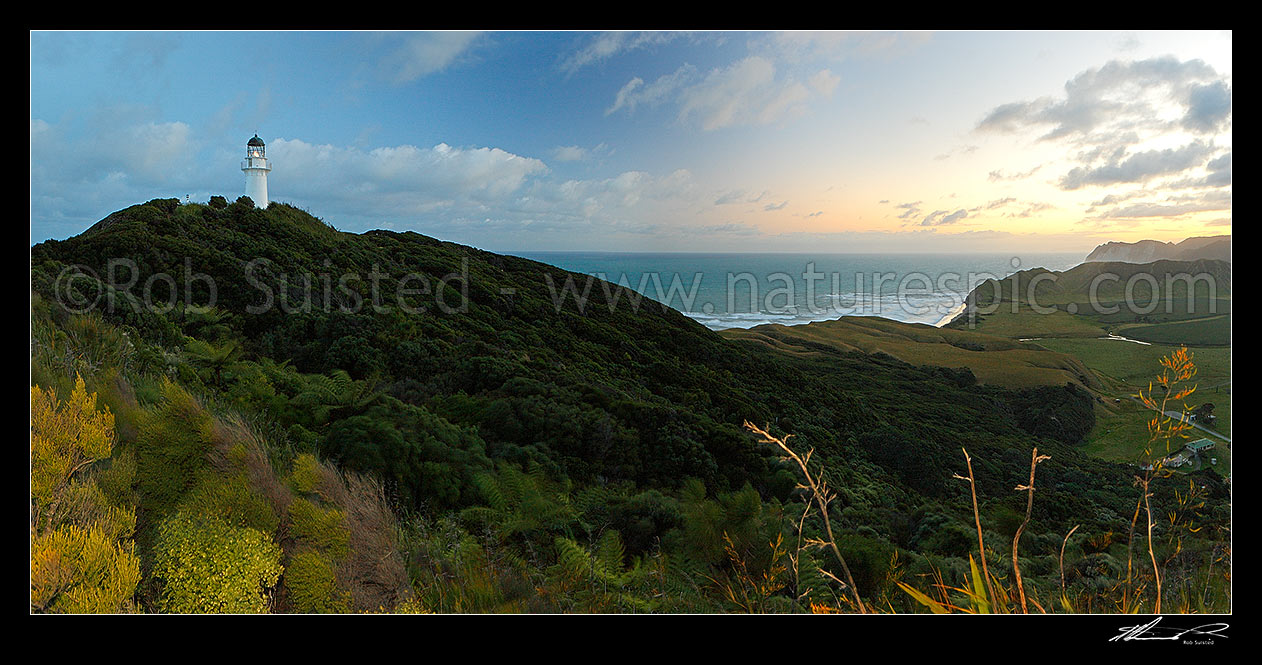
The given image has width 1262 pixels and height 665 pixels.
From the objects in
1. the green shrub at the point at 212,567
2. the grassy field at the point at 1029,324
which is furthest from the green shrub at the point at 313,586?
the grassy field at the point at 1029,324

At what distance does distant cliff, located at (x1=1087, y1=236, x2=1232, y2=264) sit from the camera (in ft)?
17.5

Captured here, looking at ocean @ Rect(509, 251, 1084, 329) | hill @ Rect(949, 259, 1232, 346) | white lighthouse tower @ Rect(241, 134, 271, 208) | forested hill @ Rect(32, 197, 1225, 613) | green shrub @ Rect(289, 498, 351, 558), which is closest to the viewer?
green shrub @ Rect(289, 498, 351, 558)

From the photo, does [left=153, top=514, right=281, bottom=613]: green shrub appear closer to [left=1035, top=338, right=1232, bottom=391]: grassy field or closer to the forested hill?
the forested hill

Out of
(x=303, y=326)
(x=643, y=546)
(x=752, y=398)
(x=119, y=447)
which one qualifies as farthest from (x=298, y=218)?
(x=643, y=546)

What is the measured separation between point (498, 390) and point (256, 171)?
1415cm

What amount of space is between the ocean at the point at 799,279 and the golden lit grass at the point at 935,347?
183 centimetres

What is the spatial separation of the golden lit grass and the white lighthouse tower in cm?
1538

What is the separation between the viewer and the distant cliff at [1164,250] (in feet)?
17.5

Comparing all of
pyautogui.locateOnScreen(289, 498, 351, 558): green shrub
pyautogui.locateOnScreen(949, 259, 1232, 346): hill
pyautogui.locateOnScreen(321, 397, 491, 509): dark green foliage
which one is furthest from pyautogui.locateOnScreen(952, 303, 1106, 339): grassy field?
pyautogui.locateOnScreen(289, 498, 351, 558): green shrub

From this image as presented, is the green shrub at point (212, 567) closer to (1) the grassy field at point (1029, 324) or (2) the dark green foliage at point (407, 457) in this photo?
(2) the dark green foliage at point (407, 457)

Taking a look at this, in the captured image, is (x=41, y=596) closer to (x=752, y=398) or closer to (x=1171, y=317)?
(x=752, y=398)

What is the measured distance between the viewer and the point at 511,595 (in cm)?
305

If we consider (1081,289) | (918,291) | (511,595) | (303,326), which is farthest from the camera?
(918,291)
